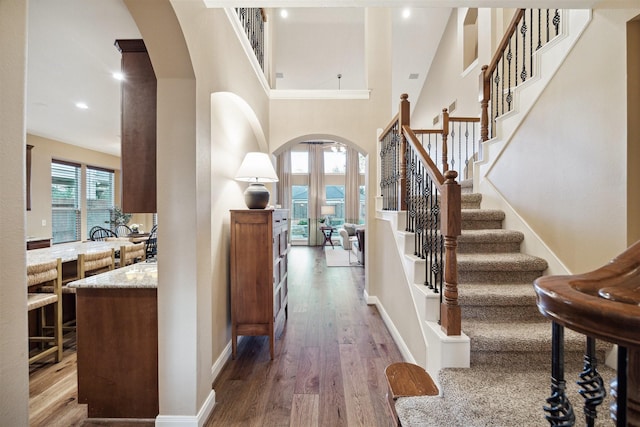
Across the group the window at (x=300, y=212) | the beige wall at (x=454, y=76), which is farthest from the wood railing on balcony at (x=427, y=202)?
the window at (x=300, y=212)

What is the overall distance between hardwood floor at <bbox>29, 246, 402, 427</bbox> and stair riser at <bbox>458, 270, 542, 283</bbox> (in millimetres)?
970

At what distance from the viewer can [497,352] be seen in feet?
5.67

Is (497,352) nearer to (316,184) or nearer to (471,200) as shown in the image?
(471,200)

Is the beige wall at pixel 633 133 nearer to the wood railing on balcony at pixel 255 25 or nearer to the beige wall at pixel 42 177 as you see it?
the wood railing on balcony at pixel 255 25

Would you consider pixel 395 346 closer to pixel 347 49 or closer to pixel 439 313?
pixel 439 313

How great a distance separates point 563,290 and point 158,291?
1.87 metres

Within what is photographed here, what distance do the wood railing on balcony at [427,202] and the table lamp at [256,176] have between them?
1.34 m

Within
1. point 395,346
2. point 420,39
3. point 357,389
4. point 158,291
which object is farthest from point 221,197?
point 420,39

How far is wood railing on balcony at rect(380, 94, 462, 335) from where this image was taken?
1.69 meters

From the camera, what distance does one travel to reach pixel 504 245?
8.21 ft

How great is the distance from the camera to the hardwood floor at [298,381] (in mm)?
1843

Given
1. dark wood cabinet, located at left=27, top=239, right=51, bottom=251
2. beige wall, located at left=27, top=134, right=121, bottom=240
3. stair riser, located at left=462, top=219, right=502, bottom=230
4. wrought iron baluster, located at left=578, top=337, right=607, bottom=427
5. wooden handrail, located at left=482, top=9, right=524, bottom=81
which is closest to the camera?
wrought iron baluster, located at left=578, top=337, right=607, bottom=427

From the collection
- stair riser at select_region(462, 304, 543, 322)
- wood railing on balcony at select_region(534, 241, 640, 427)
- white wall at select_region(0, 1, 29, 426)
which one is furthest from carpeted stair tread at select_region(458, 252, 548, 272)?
white wall at select_region(0, 1, 29, 426)

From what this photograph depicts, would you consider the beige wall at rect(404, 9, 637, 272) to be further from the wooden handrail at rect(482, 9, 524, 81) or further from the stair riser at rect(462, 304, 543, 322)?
the wooden handrail at rect(482, 9, 524, 81)
